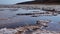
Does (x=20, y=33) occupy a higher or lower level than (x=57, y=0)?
higher

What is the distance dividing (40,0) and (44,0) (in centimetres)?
11

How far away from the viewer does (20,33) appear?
73 centimetres

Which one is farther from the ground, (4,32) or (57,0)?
(4,32)

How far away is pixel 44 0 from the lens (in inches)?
161

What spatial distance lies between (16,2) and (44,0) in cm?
87

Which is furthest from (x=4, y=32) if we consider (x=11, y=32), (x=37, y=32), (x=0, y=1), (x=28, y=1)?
(x=28, y=1)

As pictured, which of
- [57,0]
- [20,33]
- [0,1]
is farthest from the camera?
[57,0]

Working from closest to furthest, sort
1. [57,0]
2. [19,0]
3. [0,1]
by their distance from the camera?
[0,1], [19,0], [57,0]

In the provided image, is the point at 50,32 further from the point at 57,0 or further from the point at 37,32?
the point at 57,0

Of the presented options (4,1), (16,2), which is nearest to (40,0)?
(16,2)

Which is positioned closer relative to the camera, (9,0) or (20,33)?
(20,33)

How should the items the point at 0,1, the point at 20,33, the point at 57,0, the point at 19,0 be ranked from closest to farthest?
the point at 20,33
the point at 0,1
the point at 19,0
the point at 57,0

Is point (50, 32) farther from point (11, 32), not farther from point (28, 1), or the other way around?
point (28, 1)

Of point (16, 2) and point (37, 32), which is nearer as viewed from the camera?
point (37, 32)
